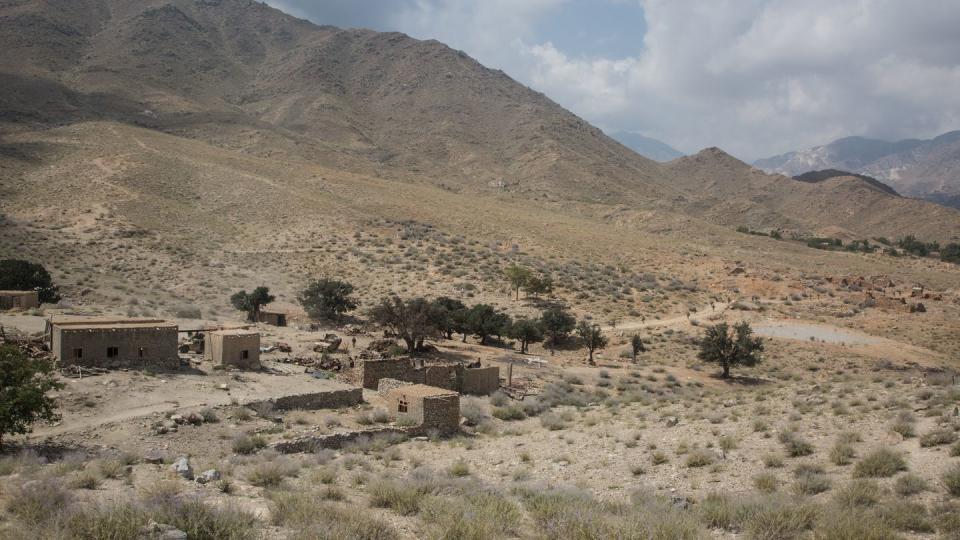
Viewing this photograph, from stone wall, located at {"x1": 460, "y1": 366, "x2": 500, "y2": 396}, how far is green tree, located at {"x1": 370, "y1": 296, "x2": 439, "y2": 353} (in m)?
5.18

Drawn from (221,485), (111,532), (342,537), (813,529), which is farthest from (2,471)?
(813,529)

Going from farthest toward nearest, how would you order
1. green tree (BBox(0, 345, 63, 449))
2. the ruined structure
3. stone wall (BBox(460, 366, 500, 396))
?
stone wall (BBox(460, 366, 500, 396)), the ruined structure, green tree (BBox(0, 345, 63, 449))

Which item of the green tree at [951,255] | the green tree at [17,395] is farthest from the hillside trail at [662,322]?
the green tree at [951,255]

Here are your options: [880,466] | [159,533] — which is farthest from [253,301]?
[880,466]

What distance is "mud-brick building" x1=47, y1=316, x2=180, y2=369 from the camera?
1678 centimetres

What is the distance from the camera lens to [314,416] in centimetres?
1641

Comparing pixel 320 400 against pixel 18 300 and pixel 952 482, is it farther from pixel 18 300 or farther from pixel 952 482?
pixel 18 300

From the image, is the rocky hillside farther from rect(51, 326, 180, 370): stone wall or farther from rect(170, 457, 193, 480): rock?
rect(170, 457, 193, 480): rock

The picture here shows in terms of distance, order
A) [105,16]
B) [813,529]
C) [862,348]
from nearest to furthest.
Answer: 1. [813,529]
2. [862,348]
3. [105,16]

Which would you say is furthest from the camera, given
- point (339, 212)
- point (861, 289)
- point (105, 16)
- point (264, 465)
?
point (105, 16)

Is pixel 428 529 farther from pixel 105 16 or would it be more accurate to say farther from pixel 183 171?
pixel 105 16

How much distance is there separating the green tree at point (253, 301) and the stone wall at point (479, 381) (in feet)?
45.4

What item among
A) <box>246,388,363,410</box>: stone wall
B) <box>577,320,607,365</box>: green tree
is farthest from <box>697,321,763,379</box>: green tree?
<box>246,388,363,410</box>: stone wall

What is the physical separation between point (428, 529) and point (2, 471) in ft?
22.9
